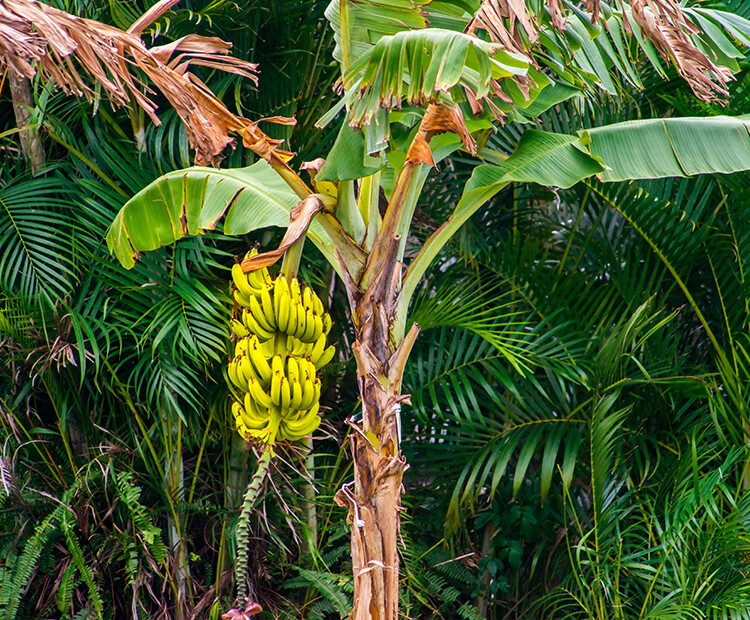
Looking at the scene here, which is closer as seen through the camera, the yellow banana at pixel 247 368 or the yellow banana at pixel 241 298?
the yellow banana at pixel 247 368

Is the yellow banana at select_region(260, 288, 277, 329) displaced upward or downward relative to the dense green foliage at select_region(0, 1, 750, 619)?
upward

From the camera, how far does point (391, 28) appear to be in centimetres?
219

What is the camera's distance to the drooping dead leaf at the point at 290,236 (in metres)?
1.76

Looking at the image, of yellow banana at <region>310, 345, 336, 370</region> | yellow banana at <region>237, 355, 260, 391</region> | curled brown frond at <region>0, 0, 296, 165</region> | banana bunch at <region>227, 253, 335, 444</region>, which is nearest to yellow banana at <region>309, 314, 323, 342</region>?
banana bunch at <region>227, 253, 335, 444</region>

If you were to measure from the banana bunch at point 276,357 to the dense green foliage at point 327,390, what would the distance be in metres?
0.62

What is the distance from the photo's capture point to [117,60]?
1867 mm

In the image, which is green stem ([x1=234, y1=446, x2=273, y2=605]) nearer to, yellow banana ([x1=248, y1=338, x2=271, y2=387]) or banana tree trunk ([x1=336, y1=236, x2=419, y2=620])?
yellow banana ([x1=248, y1=338, x2=271, y2=387])

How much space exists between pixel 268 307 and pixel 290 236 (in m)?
0.37

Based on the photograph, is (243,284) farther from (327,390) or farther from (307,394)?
(327,390)

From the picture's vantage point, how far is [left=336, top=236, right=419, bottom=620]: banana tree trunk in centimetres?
213

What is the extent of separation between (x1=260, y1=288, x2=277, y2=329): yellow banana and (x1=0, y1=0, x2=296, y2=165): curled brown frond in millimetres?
420

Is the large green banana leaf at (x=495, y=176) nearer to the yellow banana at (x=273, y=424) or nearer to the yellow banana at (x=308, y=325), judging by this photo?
the yellow banana at (x=308, y=325)

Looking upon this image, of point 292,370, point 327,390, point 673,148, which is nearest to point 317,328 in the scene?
point 292,370

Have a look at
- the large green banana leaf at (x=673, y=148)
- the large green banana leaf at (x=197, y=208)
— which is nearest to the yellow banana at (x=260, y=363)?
the large green banana leaf at (x=197, y=208)
